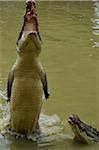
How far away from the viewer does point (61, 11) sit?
53.9 feet

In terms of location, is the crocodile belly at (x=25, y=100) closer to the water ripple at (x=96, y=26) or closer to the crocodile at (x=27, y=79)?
the crocodile at (x=27, y=79)

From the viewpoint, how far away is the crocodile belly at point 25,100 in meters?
5.66

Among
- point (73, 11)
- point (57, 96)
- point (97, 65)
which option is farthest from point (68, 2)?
point (57, 96)

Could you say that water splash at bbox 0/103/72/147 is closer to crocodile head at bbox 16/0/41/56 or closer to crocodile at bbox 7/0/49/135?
crocodile at bbox 7/0/49/135

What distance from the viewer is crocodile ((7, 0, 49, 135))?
5547mm

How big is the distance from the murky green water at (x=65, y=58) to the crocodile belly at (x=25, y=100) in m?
0.29

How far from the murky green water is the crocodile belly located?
0.96 ft

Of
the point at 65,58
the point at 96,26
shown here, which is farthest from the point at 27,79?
the point at 96,26

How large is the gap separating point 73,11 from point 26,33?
1127 centimetres

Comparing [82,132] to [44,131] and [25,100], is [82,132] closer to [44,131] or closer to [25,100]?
[44,131]

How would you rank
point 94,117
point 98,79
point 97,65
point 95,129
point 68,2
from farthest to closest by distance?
point 68,2
point 97,65
point 98,79
point 94,117
point 95,129

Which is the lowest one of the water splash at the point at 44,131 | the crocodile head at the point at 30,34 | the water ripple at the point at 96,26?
the water ripple at the point at 96,26

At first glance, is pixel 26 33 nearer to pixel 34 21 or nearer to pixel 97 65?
pixel 34 21

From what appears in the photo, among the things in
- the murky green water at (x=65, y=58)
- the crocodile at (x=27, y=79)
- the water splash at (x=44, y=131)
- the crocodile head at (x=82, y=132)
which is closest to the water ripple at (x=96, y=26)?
the murky green water at (x=65, y=58)
